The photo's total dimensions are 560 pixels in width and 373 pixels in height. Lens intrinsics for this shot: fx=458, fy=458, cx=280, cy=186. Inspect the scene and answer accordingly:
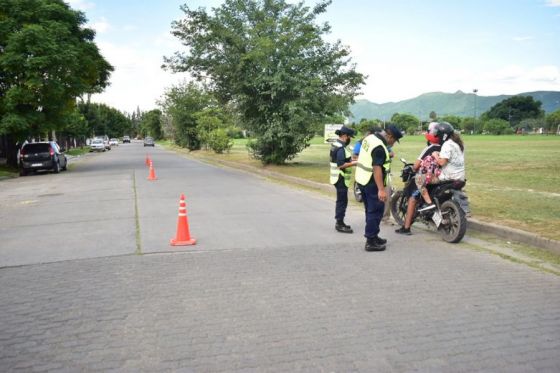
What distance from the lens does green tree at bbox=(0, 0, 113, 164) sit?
20.9 m

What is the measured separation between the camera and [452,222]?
24.2 ft

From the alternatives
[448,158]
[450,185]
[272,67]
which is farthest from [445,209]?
[272,67]

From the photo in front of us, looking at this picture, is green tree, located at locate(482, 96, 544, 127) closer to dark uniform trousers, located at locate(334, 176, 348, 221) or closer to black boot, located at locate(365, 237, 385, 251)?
dark uniform trousers, located at locate(334, 176, 348, 221)

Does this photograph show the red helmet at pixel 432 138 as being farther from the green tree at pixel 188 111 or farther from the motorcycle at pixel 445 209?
the green tree at pixel 188 111

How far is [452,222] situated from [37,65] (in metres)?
20.2

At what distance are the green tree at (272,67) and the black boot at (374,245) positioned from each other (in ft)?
43.9

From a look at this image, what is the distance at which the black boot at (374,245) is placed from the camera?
675 centimetres

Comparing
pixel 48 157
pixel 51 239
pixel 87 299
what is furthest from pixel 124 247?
pixel 48 157

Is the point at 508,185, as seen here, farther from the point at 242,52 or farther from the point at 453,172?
the point at 242,52

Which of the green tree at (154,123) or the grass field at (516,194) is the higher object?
the green tree at (154,123)

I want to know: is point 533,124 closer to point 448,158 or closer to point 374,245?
point 448,158

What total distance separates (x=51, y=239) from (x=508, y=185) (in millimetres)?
12319

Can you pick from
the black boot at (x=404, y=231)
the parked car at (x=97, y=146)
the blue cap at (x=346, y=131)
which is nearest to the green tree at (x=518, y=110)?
the parked car at (x=97, y=146)

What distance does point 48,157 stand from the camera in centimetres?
2309
